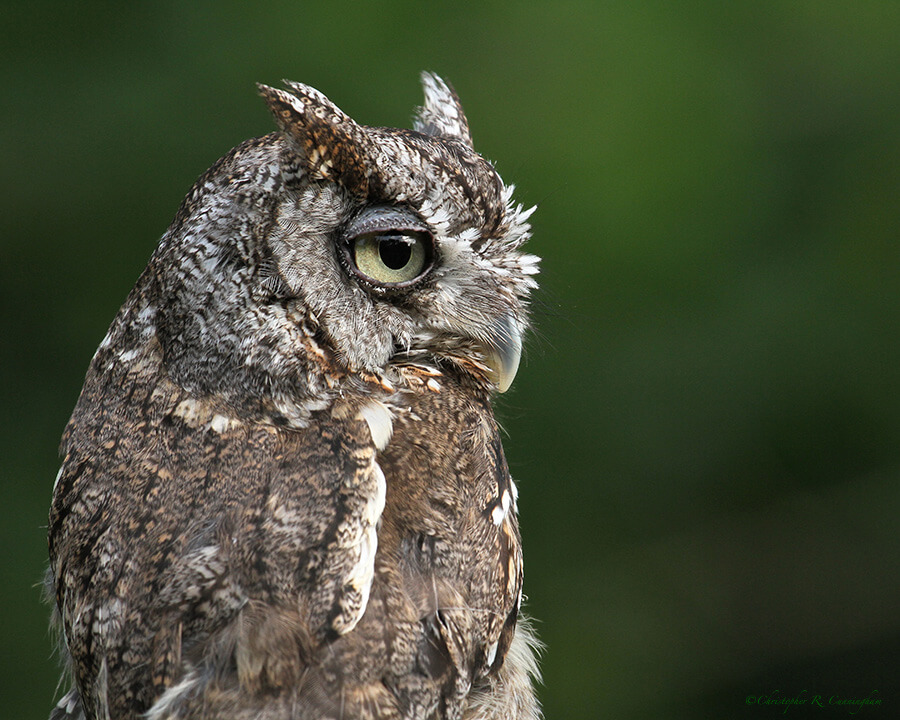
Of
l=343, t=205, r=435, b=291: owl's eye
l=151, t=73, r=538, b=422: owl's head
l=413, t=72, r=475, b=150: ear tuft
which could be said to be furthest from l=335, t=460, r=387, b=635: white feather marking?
l=413, t=72, r=475, b=150: ear tuft

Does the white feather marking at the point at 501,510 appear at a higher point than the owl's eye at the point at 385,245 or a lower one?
lower

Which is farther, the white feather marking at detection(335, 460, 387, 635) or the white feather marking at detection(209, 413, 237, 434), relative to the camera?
the white feather marking at detection(209, 413, 237, 434)

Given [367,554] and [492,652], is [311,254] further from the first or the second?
[492,652]

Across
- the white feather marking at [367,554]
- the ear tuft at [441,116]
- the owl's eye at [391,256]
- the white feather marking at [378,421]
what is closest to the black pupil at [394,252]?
the owl's eye at [391,256]

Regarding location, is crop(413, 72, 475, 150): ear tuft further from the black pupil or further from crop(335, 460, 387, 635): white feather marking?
crop(335, 460, 387, 635): white feather marking

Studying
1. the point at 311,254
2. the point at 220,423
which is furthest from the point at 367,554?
the point at 311,254

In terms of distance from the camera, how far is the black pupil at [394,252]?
157 centimetres

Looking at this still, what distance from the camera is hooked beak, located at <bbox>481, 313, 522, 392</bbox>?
5.82 feet

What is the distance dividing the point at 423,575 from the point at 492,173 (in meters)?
0.81

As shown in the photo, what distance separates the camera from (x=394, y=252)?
1588mm

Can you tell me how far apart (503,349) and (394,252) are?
13.5 inches

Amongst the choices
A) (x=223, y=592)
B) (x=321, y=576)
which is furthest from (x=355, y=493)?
(x=223, y=592)

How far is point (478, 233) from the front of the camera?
172 cm

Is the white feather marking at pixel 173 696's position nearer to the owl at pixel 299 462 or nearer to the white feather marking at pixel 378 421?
the owl at pixel 299 462
